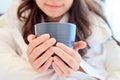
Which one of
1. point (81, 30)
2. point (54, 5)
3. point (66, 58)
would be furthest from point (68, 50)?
point (81, 30)

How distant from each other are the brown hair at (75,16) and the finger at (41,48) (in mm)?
345

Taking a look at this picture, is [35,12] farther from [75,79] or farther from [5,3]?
[5,3]

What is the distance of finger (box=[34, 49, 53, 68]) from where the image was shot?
570 mm

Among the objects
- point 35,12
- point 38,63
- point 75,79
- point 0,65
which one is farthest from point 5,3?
point 38,63

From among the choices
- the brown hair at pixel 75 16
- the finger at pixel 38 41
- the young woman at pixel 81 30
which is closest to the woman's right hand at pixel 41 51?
the finger at pixel 38 41

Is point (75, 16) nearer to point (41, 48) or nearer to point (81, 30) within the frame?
point (81, 30)

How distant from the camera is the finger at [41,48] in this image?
558mm

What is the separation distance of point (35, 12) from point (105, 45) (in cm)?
31

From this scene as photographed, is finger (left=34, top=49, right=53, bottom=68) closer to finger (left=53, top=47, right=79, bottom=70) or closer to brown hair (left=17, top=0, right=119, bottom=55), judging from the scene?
finger (left=53, top=47, right=79, bottom=70)

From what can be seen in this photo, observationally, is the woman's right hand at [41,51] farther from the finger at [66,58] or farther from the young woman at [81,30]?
the young woman at [81,30]

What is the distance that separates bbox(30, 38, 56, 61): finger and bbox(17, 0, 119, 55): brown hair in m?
0.34

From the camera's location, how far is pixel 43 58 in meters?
0.59

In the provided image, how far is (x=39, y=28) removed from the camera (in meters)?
0.57

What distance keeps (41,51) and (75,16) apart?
42 cm
